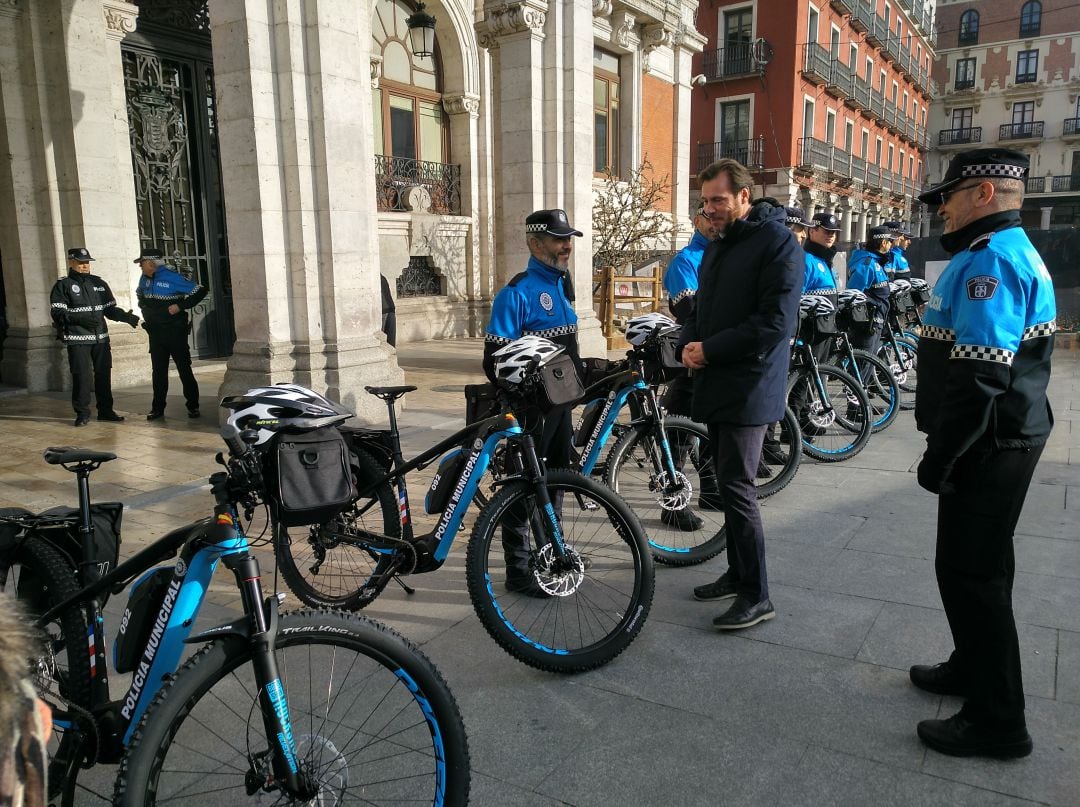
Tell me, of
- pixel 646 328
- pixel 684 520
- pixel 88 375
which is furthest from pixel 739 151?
pixel 684 520

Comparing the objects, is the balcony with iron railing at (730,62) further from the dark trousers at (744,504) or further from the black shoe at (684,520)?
the dark trousers at (744,504)

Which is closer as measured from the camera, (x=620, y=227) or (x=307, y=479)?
(x=307, y=479)

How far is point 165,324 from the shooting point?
332 inches

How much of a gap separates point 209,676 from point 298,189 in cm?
601

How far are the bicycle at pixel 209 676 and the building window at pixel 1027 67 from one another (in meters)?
61.0

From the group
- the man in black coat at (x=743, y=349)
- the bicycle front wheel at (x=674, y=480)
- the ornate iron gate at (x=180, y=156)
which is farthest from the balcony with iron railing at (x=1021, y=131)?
the man in black coat at (x=743, y=349)

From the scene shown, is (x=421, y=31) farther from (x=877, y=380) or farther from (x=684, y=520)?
(x=684, y=520)

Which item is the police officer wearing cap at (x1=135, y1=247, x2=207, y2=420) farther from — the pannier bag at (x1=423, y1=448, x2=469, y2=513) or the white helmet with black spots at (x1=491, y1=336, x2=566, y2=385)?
the white helmet with black spots at (x1=491, y1=336, x2=566, y2=385)

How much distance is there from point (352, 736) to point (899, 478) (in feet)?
15.1

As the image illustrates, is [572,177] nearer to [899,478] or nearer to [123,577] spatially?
[899,478]

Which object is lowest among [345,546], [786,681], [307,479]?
[786,681]

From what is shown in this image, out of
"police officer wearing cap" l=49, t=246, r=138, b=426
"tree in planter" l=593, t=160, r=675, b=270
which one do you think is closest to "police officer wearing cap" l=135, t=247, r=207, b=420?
"police officer wearing cap" l=49, t=246, r=138, b=426

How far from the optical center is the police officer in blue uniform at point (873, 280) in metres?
8.27

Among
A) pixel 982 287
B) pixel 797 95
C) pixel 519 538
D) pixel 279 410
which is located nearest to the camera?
pixel 982 287
